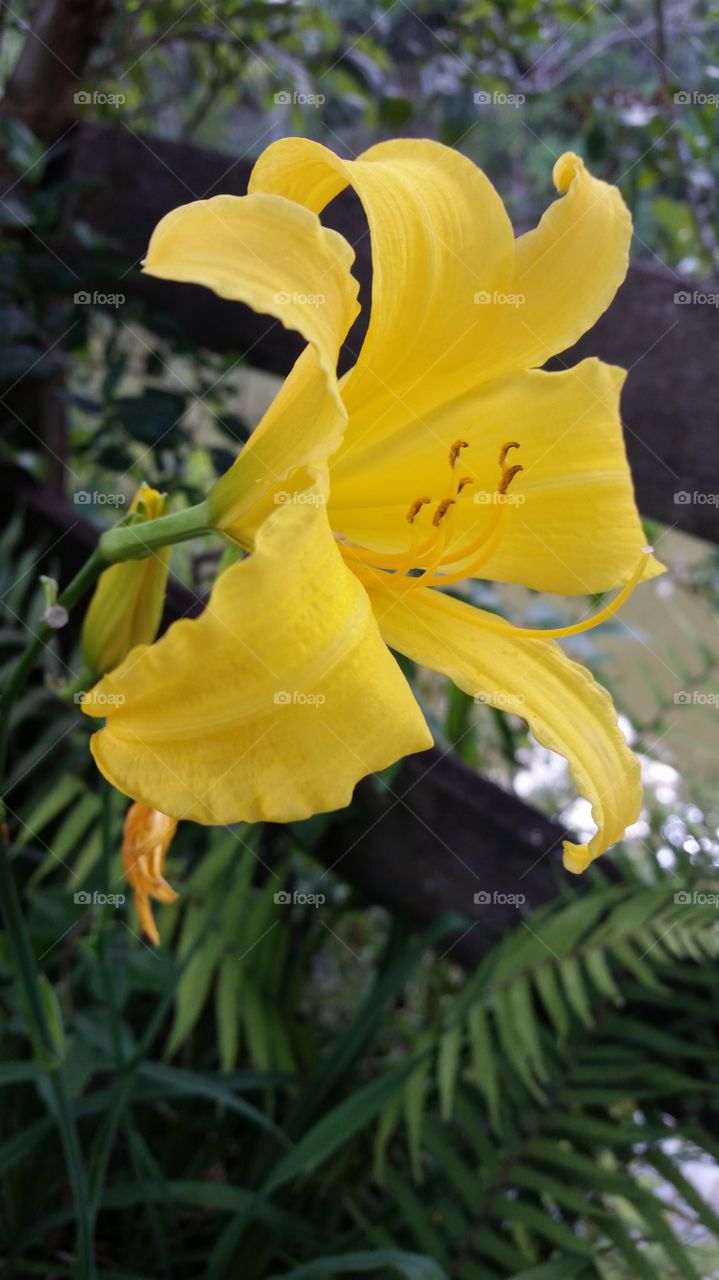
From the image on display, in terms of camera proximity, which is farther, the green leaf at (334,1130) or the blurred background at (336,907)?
the blurred background at (336,907)

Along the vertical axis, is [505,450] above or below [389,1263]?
above

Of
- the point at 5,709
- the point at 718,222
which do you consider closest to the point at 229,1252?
the point at 5,709

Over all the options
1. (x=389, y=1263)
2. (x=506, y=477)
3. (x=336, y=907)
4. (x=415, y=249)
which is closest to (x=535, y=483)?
(x=506, y=477)

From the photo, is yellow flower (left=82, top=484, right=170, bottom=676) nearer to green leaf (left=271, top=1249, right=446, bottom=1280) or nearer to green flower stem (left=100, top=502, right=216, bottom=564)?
green flower stem (left=100, top=502, right=216, bottom=564)

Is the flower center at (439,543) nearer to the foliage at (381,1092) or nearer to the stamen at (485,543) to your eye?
the stamen at (485,543)

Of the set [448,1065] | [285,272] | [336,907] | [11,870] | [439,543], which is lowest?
[336,907]

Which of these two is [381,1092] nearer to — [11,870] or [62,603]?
[11,870]

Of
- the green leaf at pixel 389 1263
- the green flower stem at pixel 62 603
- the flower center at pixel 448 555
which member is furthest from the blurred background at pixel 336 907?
the flower center at pixel 448 555

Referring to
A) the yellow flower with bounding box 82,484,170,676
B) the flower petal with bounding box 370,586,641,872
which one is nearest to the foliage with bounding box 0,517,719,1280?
the yellow flower with bounding box 82,484,170,676
